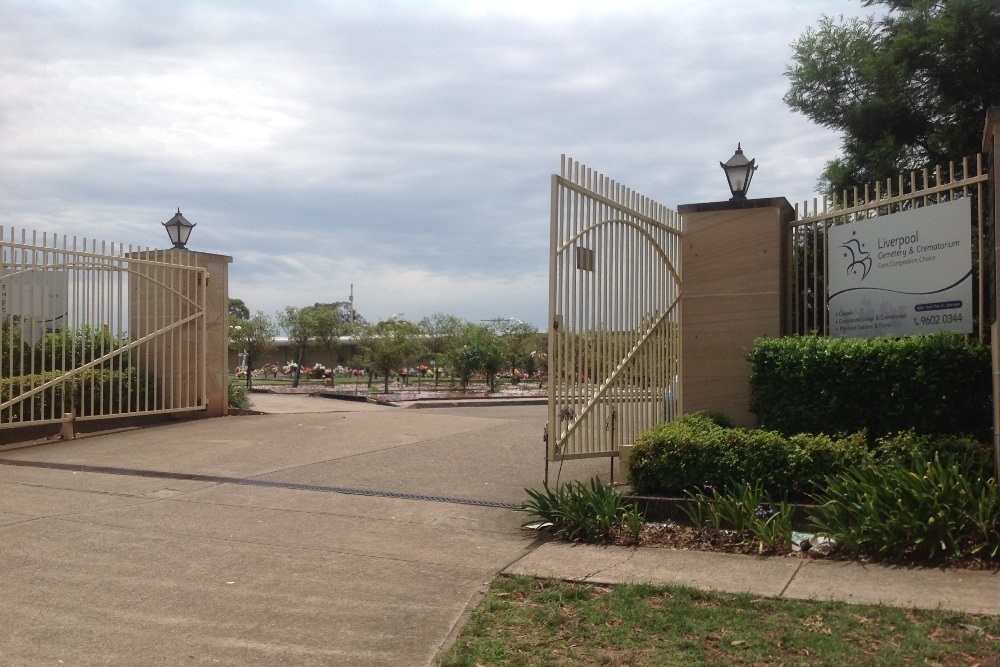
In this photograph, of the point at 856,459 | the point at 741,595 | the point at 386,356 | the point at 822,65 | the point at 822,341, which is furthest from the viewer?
the point at 386,356

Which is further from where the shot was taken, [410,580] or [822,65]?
[822,65]

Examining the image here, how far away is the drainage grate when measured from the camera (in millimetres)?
8258

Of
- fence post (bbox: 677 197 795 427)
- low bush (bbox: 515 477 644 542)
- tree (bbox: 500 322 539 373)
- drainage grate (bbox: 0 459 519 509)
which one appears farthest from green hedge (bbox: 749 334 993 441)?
tree (bbox: 500 322 539 373)

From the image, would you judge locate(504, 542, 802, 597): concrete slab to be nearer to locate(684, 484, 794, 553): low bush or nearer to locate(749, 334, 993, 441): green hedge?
locate(684, 484, 794, 553): low bush

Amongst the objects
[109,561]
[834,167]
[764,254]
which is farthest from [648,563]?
[834,167]

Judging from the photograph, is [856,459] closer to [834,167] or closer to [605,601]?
[605,601]

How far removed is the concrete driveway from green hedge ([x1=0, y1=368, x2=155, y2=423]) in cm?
58

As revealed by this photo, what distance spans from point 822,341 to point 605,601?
156 inches

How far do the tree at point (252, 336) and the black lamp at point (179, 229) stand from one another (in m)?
16.1

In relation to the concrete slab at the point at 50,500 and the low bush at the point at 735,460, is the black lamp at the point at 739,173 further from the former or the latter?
the concrete slab at the point at 50,500

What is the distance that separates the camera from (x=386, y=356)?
2772 cm

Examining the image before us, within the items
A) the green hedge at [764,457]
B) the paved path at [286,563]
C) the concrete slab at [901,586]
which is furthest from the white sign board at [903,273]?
the paved path at [286,563]

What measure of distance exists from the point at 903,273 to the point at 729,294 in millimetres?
1880

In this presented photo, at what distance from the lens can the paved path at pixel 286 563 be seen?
4.78m
